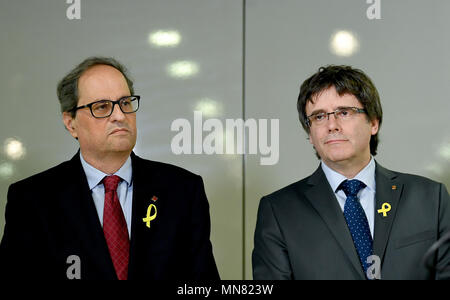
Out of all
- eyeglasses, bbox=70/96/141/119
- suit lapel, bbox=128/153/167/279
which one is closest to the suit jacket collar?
suit lapel, bbox=128/153/167/279

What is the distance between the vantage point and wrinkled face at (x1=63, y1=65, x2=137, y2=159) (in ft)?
7.59

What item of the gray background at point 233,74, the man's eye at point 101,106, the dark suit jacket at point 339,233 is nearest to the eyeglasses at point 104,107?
the man's eye at point 101,106

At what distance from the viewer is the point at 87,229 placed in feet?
7.34

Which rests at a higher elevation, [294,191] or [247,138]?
[247,138]

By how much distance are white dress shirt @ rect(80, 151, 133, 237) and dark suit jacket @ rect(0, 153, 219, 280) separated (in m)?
0.03

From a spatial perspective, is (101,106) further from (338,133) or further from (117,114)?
(338,133)

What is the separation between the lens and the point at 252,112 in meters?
2.82

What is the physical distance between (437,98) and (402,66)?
231 millimetres

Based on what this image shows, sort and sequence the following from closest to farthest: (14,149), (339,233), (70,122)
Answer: (339,233) < (70,122) < (14,149)

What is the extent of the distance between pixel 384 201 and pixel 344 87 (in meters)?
0.48

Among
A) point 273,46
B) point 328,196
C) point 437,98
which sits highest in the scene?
point 273,46

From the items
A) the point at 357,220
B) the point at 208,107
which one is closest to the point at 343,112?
the point at 357,220

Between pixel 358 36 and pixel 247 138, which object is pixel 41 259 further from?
pixel 358 36

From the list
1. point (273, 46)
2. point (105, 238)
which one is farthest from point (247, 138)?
point (105, 238)
